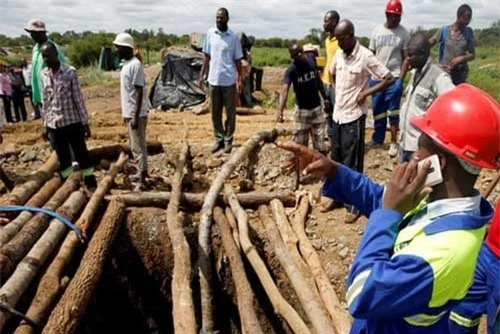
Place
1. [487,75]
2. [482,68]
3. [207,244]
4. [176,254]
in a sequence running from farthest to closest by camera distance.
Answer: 1. [482,68]
2. [487,75]
3. [207,244]
4. [176,254]

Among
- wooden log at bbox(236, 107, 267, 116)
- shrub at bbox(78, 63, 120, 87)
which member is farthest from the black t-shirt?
shrub at bbox(78, 63, 120, 87)

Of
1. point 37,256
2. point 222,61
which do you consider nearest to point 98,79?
→ point 222,61

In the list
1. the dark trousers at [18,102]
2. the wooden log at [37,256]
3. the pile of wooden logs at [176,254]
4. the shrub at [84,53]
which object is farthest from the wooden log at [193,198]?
the shrub at [84,53]

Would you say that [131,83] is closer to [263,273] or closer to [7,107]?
[263,273]

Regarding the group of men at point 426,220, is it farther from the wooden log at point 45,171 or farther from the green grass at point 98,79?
the green grass at point 98,79

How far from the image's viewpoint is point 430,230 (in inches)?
62.3

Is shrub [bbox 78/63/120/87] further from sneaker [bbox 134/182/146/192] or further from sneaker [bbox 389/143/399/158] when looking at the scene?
sneaker [bbox 389/143/399/158]

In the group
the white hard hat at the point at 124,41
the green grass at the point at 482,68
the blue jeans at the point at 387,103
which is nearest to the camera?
the white hard hat at the point at 124,41

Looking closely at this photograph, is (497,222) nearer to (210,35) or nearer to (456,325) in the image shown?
(456,325)

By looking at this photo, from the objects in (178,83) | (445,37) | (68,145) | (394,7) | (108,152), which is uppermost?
(394,7)

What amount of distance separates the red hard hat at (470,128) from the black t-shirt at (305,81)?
4.42 m

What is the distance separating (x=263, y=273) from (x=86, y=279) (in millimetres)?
1602

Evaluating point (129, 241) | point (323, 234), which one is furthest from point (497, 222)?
point (129, 241)

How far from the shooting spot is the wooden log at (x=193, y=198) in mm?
5949
